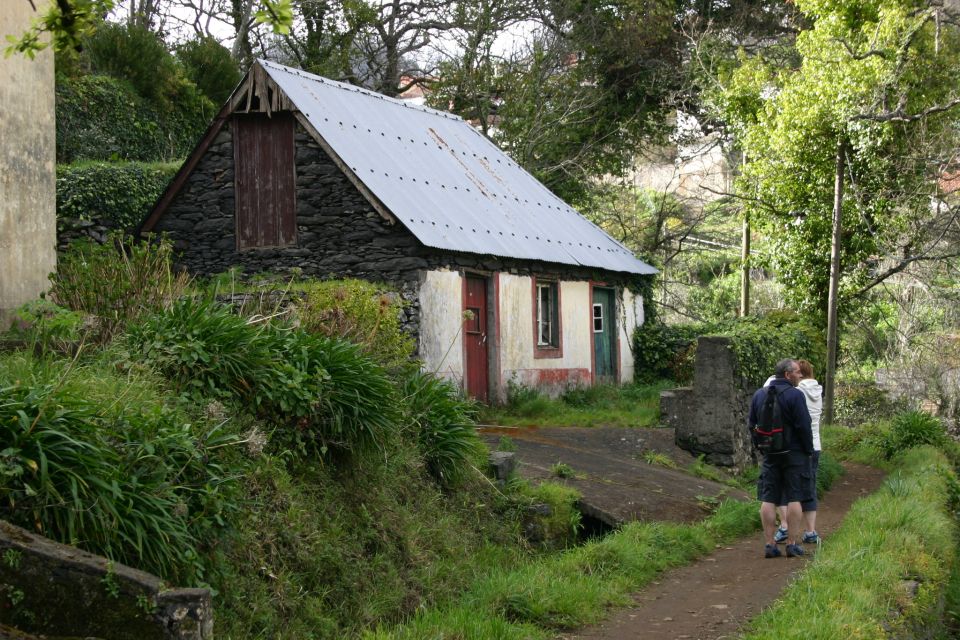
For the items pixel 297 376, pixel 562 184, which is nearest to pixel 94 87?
pixel 562 184

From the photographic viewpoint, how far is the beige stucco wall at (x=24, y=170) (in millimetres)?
10852

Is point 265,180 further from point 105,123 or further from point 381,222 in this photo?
point 105,123

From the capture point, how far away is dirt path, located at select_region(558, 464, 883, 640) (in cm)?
761

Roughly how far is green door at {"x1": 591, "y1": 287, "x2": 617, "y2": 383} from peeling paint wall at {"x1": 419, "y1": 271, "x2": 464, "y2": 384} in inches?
238

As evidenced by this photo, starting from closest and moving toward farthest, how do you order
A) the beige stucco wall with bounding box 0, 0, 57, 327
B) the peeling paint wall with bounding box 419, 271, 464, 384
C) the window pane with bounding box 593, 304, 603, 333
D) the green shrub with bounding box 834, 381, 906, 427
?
the beige stucco wall with bounding box 0, 0, 57, 327 → the peeling paint wall with bounding box 419, 271, 464, 384 → the window pane with bounding box 593, 304, 603, 333 → the green shrub with bounding box 834, 381, 906, 427

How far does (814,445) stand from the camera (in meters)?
10.9

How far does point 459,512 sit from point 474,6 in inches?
887

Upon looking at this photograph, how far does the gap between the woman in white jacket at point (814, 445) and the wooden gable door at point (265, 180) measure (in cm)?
911

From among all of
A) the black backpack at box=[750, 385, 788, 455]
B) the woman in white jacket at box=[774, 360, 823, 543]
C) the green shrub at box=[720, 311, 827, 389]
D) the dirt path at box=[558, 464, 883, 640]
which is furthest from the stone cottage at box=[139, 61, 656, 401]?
the dirt path at box=[558, 464, 883, 640]

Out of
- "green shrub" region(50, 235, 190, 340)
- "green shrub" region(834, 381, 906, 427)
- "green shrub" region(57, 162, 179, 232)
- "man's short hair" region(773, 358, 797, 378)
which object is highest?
"green shrub" region(57, 162, 179, 232)

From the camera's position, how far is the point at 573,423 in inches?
695

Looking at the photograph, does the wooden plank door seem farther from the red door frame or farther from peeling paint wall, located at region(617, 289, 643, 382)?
peeling paint wall, located at region(617, 289, 643, 382)

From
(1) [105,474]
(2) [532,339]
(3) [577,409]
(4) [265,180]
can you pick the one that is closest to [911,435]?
(3) [577,409]

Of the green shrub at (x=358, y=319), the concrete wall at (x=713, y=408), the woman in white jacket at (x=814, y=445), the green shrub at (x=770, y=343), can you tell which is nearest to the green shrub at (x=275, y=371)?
the green shrub at (x=358, y=319)
